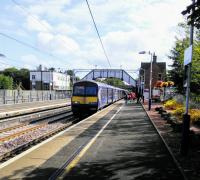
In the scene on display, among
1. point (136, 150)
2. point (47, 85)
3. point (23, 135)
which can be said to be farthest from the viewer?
point (47, 85)

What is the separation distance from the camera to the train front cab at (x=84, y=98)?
3428 cm

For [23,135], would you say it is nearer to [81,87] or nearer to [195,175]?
[195,175]

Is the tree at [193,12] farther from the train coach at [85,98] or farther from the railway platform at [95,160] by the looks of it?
the train coach at [85,98]

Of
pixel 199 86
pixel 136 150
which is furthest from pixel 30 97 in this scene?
pixel 136 150

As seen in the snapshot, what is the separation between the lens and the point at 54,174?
29.5 ft

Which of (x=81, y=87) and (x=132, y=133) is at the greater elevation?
(x=81, y=87)

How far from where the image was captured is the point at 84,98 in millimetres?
34500

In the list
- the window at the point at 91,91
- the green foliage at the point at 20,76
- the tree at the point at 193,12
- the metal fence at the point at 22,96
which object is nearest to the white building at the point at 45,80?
the green foliage at the point at 20,76

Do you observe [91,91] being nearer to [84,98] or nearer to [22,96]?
[84,98]

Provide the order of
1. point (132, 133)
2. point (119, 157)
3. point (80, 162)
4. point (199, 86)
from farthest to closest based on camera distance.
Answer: point (199, 86)
point (132, 133)
point (119, 157)
point (80, 162)

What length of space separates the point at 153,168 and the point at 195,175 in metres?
1.13

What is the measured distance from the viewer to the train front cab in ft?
112

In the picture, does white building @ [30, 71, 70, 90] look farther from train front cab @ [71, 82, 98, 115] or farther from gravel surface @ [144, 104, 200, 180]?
gravel surface @ [144, 104, 200, 180]

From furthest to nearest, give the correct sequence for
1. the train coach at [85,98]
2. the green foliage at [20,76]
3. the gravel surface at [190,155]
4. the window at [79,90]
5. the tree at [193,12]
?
1. the green foliage at [20,76]
2. the window at [79,90]
3. the train coach at [85,98]
4. the gravel surface at [190,155]
5. the tree at [193,12]
